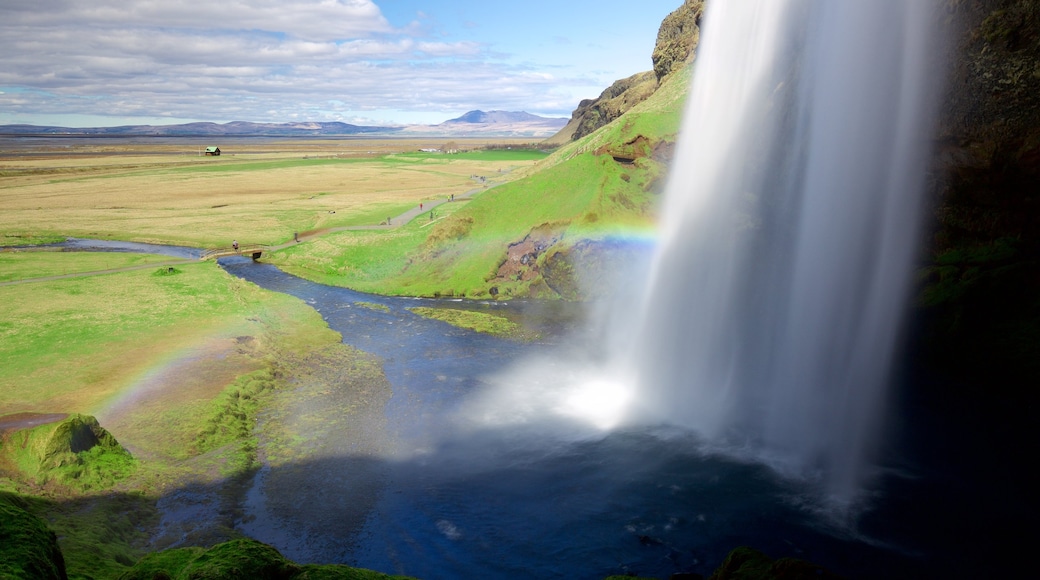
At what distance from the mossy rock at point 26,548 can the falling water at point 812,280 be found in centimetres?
2159

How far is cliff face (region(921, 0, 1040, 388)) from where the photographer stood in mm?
29594

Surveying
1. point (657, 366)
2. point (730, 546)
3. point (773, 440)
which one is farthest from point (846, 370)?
point (730, 546)

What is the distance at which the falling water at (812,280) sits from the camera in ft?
86.4

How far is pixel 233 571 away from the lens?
10352mm

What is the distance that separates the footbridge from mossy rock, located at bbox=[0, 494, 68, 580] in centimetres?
5943

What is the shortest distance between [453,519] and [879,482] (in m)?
14.8

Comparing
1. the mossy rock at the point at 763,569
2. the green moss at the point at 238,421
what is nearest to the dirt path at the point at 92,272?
the green moss at the point at 238,421

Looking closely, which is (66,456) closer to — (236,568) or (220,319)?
(236,568)

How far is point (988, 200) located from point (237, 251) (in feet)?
213

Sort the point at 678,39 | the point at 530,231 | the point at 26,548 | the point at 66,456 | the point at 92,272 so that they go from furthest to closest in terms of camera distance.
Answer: the point at 678,39 → the point at 92,272 → the point at 530,231 → the point at 66,456 → the point at 26,548

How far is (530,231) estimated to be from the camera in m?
54.9

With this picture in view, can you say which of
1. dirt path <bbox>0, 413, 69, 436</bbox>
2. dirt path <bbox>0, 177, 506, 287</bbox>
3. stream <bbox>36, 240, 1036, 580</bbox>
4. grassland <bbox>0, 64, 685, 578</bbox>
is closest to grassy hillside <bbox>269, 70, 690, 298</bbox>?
grassland <bbox>0, 64, 685, 578</bbox>

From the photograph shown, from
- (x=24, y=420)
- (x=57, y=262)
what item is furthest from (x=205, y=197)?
(x=24, y=420)

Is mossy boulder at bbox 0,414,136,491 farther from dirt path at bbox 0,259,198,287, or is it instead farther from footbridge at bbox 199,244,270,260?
footbridge at bbox 199,244,270,260
